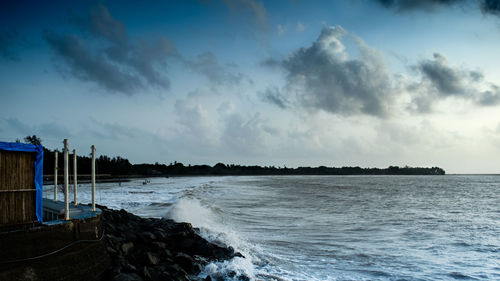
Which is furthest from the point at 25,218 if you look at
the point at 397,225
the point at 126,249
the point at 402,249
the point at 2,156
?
the point at 397,225

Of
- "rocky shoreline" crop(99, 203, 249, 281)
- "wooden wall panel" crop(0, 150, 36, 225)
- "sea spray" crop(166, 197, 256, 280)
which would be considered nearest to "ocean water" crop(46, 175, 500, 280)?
"sea spray" crop(166, 197, 256, 280)

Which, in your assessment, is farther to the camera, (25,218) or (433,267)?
(433,267)

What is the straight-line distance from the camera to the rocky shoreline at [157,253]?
7727 mm

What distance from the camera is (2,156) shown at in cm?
627

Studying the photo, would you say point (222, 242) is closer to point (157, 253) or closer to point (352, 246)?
point (157, 253)

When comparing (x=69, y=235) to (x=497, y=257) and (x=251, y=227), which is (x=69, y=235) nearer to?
(x=251, y=227)

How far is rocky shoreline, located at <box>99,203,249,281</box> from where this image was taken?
7.73 meters

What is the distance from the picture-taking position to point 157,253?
383 inches

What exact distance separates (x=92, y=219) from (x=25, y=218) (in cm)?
137

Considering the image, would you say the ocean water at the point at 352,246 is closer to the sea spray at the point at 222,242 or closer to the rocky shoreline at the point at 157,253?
the sea spray at the point at 222,242

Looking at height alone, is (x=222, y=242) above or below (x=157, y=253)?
below

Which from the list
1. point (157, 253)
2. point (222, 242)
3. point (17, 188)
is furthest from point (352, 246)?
point (17, 188)

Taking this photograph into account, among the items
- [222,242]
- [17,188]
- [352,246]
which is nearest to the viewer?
[17,188]

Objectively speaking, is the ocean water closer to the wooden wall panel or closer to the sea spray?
the sea spray
